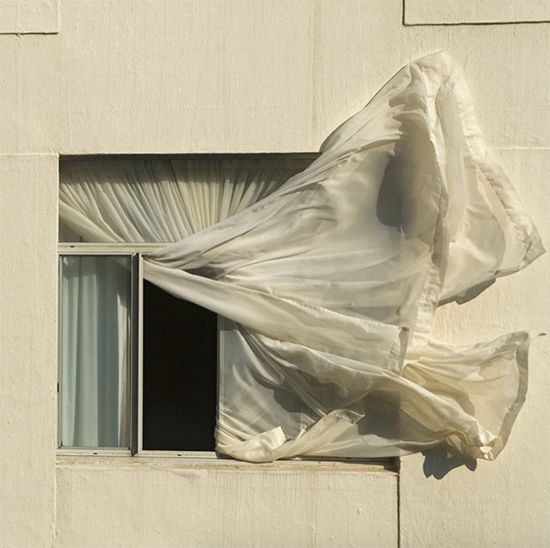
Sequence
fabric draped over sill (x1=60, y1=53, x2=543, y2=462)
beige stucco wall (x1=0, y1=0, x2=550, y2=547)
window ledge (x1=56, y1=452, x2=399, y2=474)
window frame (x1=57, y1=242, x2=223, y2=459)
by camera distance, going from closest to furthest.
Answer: fabric draped over sill (x1=60, y1=53, x2=543, y2=462)
beige stucco wall (x1=0, y1=0, x2=550, y2=547)
window ledge (x1=56, y1=452, x2=399, y2=474)
window frame (x1=57, y1=242, x2=223, y2=459)

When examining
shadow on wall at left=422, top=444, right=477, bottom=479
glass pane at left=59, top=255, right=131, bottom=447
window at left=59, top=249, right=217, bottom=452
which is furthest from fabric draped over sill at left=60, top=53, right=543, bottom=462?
glass pane at left=59, top=255, right=131, bottom=447

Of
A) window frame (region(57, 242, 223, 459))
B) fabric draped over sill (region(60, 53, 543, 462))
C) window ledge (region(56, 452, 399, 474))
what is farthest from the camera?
window frame (region(57, 242, 223, 459))

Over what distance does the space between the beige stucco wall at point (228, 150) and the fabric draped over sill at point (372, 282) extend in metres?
0.18

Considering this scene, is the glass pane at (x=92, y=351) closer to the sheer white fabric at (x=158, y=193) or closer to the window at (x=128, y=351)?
the window at (x=128, y=351)

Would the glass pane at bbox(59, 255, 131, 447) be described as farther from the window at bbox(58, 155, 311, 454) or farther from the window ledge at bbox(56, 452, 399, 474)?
the window ledge at bbox(56, 452, 399, 474)

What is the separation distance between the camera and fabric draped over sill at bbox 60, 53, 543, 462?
641 centimetres

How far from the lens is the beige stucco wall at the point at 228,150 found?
6578mm

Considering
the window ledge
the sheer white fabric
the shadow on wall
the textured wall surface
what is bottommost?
the textured wall surface

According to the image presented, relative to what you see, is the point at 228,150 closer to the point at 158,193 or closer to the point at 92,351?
the point at 158,193

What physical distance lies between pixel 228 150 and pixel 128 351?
137 cm

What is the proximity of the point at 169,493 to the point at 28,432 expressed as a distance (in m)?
0.93

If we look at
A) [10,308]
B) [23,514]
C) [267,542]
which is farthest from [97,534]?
[10,308]

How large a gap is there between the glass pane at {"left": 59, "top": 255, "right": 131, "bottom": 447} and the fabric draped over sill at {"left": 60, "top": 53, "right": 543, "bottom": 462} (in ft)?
1.15

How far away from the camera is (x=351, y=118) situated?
6.59 meters
